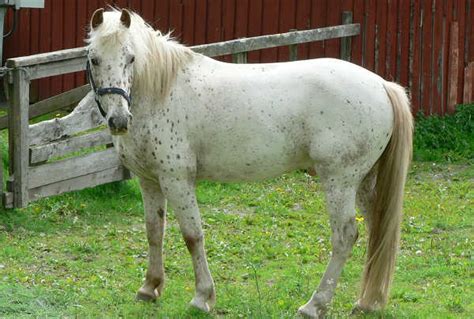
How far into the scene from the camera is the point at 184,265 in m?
8.05

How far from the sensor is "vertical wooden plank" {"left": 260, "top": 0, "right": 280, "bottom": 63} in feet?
44.9

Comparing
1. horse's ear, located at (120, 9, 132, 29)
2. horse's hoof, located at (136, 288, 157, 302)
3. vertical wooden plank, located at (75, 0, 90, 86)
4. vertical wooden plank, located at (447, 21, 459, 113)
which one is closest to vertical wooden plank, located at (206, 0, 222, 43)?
vertical wooden plank, located at (75, 0, 90, 86)

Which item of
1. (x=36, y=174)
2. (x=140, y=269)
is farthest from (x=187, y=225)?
(x=36, y=174)

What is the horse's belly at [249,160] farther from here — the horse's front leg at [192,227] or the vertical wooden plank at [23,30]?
the vertical wooden plank at [23,30]

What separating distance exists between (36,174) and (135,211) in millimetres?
1049

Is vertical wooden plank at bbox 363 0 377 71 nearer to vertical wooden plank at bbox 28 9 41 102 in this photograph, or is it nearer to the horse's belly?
vertical wooden plank at bbox 28 9 41 102

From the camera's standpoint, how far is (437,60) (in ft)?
44.2

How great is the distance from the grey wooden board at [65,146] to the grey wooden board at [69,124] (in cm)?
6

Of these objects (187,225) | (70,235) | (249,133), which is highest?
(249,133)

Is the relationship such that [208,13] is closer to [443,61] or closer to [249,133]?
[443,61]

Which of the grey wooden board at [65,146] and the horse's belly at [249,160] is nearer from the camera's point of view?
the horse's belly at [249,160]

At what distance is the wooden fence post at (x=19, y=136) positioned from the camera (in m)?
8.88

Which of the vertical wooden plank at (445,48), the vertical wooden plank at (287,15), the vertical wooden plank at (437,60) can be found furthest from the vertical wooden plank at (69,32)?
the vertical wooden plank at (445,48)

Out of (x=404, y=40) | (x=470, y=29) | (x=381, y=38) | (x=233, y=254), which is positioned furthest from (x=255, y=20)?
(x=233, y=254)
